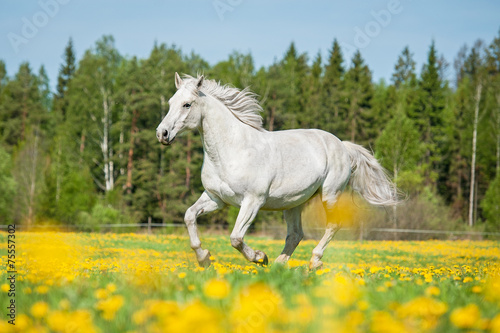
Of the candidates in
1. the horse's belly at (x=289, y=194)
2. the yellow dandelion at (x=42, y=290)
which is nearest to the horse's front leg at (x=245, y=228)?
the horse's belly at (x=289, y=194)

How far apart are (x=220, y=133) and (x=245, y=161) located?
0.56 metres

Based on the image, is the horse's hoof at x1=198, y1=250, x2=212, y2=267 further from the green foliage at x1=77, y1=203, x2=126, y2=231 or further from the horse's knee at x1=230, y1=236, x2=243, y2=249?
the green foliage at x1=77, y1=203, x2=126, y2=231

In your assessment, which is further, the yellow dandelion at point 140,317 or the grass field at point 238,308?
the yellow dandelion at point 140,317

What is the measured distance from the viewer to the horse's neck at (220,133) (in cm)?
684

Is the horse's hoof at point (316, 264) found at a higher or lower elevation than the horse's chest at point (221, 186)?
lower

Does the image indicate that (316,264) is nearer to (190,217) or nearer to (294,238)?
(294,238)

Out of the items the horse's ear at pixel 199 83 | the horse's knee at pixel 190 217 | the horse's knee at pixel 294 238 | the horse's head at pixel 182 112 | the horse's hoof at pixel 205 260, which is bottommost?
the horse's hoof at pixel 205 260

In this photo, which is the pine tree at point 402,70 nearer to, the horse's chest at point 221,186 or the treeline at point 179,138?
the treeline at point 179,138

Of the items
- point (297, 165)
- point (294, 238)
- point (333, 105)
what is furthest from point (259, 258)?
point (333, 105)

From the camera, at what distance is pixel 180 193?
42.1 metres

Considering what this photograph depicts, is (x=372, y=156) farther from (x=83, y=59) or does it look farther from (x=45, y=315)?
(x=83, y=59)

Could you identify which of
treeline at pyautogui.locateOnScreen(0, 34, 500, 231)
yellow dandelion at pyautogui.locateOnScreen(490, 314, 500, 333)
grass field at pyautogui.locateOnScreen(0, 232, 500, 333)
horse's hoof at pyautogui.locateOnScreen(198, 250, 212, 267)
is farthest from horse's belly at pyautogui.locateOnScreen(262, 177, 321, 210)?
treeline at pyautogui.locateOnScreen(0, 34, 500, 231)

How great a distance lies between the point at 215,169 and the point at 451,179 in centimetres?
4849

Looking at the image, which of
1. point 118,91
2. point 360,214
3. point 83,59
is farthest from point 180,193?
point 360,214
